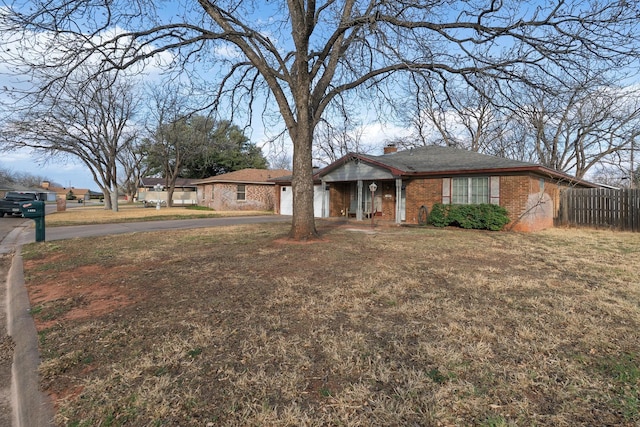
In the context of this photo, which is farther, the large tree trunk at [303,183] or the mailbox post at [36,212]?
the mailbox post at [36,212]

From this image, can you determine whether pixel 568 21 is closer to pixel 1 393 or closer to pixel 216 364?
pixel 216 364

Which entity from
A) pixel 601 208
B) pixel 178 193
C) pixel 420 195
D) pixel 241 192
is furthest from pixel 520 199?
pixel 178 193

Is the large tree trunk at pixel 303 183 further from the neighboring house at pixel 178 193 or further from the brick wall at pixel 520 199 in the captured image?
the neighboring house at pixel 178 193

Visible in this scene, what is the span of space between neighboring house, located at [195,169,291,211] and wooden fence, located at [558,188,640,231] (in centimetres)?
2078

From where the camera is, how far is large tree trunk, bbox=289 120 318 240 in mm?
9008

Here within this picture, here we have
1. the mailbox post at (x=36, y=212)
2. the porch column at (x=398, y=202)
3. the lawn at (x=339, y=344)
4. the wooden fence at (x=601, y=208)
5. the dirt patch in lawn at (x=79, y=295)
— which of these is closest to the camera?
the lawn at (x=339, y=344)

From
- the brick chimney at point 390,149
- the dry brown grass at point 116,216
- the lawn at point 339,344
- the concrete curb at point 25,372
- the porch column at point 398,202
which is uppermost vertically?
the brick chimney at point 390,149

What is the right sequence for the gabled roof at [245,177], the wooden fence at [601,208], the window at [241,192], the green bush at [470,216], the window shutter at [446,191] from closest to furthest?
the green bush at [470,216] < the wooden fence at [601,208] < the window shutter at [446,191] < the gabled roof at [245,177] < the window at [241,192]

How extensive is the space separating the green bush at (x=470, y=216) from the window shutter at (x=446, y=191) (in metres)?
0.55

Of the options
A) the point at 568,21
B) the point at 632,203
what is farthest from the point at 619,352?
the point at 632,203

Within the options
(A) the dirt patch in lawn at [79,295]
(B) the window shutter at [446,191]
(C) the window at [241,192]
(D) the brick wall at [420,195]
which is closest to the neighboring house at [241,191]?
(C) the window at [241,192]

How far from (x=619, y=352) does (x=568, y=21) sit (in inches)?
259

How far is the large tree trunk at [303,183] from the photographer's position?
9008mm

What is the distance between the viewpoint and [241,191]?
29797 millimetres
